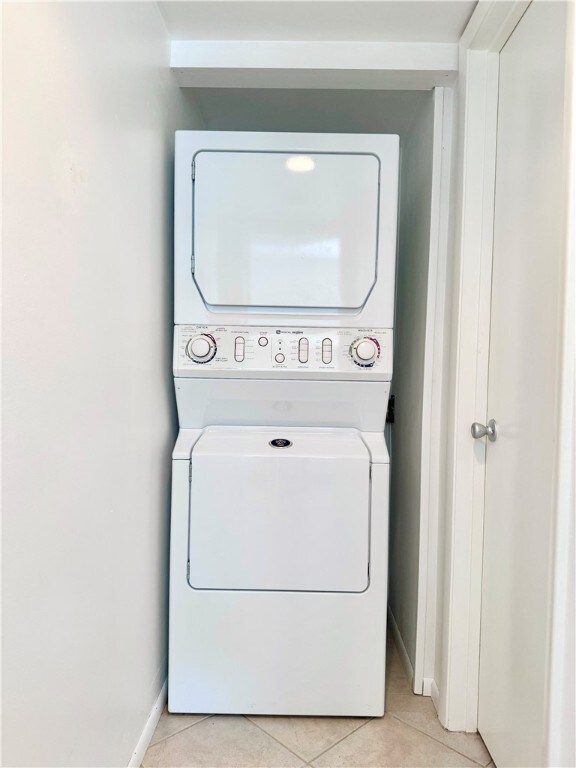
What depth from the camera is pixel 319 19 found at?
1.51 metres

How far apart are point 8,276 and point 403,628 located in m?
1.88

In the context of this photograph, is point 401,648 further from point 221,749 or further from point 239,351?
point 239,351

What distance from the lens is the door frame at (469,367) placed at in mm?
1520

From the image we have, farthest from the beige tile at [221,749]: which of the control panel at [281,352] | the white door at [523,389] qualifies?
the control panel at [281,352]

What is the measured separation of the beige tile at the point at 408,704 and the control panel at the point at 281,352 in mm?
1105

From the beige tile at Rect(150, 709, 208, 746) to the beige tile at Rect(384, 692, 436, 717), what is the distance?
621 millimetres

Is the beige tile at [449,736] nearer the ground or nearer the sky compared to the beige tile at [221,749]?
nearer the sky

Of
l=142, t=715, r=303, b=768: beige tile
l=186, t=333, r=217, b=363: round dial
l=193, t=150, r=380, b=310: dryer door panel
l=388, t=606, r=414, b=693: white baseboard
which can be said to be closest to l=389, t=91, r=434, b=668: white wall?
l=388, t=606, r=414, b=693: white baseboard

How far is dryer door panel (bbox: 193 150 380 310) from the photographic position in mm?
1594

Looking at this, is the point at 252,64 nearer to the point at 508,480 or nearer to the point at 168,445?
the point at 168,445

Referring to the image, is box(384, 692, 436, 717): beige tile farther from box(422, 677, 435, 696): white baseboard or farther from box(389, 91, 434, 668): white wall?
box(389, 91, 434, 668): white wall

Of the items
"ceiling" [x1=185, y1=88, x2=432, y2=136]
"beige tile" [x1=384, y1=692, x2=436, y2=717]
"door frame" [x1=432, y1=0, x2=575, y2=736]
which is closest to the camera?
"door frame" [x1=432, y1=0, x2=575, y2=736]

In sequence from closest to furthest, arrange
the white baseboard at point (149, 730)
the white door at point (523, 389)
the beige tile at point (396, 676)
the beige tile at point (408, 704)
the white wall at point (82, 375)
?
the white wall at point (82, 375) < the white door at point (523, 389) < the white baseboard at point (149, 730) < the beige tile at point (408, 704) < the beige tile at point (396, 676)

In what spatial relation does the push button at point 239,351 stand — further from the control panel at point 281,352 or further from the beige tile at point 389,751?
the beige tile at point 389,751
